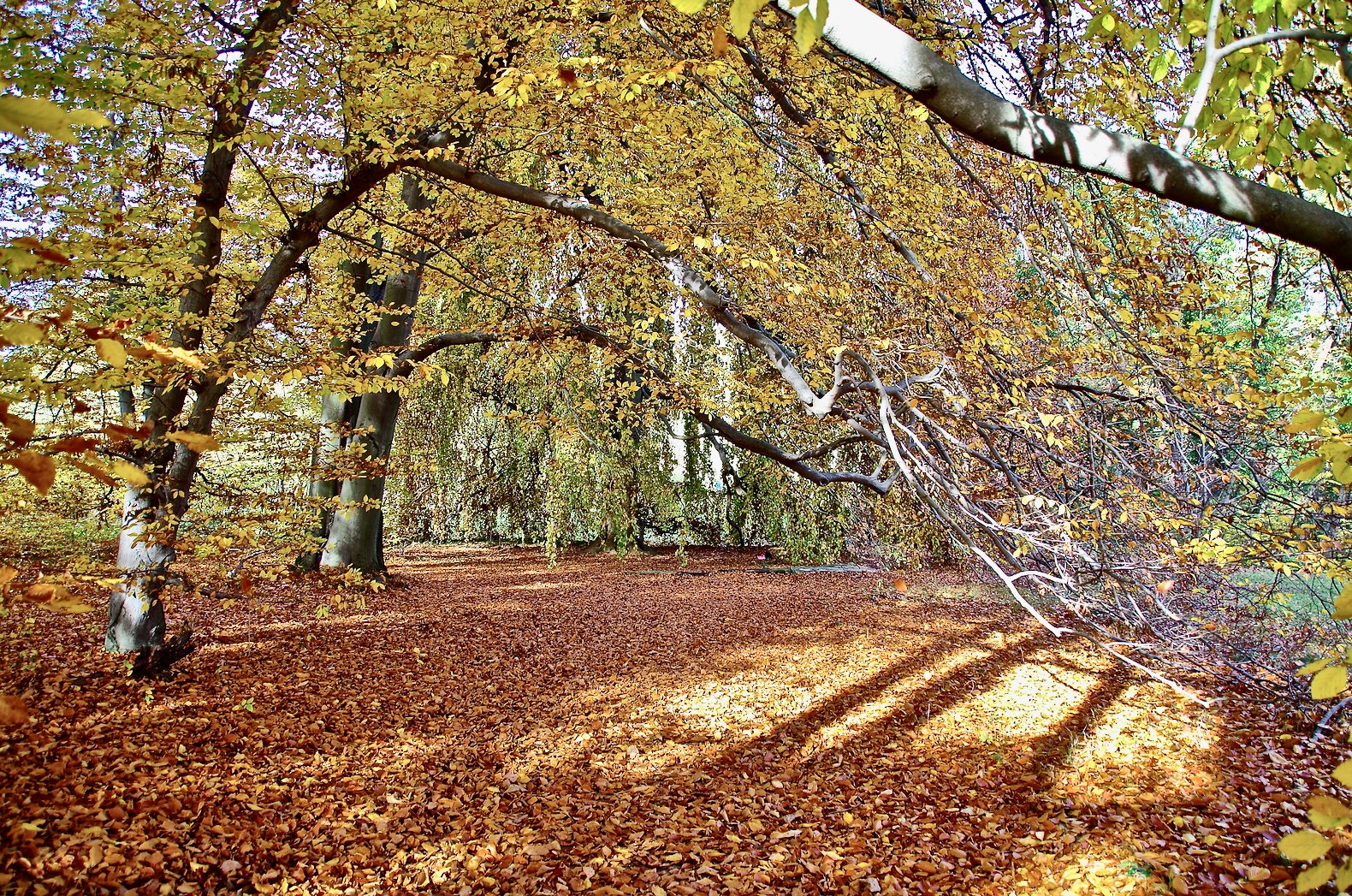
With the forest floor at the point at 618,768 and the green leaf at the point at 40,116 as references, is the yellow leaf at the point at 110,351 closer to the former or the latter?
the green leaf at the point at 40,116

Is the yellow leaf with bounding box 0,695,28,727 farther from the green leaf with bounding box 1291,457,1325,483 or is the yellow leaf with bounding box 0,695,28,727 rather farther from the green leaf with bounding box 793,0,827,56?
the green leaf with bounding box 1291,457,1325,483

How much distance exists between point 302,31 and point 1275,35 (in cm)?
453

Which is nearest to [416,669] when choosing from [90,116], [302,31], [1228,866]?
[302,31]

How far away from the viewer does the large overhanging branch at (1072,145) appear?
1.48 m

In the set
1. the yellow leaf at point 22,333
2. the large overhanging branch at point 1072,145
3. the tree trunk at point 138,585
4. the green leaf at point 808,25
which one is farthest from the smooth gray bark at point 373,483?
the green leaf at point 808,25

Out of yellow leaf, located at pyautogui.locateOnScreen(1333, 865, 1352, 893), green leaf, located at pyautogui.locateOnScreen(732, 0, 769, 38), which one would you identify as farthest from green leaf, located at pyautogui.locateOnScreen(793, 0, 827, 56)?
yellow leaf, located at pyautogui.locateOnScreen(1333, 865, 1352, 893)

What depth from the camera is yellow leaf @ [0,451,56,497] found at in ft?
3.01

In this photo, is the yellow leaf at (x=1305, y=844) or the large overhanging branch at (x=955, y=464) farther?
the large overhanging branch at (x=955, y=464)

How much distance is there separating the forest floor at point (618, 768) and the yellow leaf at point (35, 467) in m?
2.31

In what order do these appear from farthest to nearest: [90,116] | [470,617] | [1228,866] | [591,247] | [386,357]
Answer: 1. [470,617]
2. [591,247]
3. [386,357]
4. [1228,866]
5. [90,116]

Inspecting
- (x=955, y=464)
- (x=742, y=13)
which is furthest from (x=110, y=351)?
(x=955, y=464)

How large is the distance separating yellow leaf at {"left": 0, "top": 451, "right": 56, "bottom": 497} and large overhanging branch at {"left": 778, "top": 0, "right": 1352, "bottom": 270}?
1.49m

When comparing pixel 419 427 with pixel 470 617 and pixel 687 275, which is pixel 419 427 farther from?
pixel 687 275

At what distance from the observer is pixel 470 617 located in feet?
22.6
